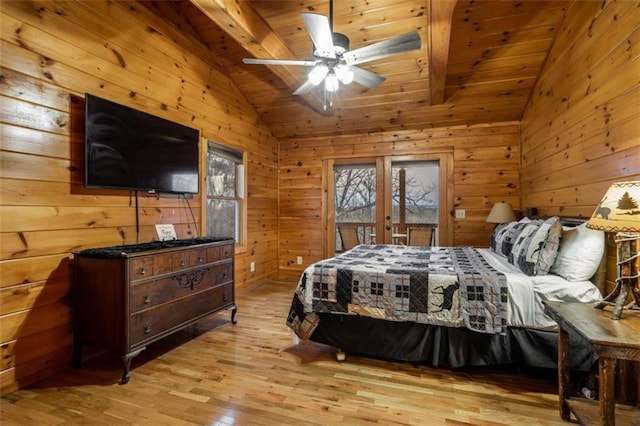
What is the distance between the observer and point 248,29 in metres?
2.68

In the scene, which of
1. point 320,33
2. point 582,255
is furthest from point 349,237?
point 320,33

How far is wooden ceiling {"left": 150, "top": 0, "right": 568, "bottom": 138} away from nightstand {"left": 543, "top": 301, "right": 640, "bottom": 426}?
6.91 feet

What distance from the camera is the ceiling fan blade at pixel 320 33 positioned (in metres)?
1.89

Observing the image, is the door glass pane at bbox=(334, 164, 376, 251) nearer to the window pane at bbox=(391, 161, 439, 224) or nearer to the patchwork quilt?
the window pane at bbox=(391, 161, 439, 224)

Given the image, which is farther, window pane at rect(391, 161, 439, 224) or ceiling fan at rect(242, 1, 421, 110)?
window pane at rect(391, 161, 439, 224)

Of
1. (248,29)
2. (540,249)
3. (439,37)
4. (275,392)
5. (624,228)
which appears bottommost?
(275,392)

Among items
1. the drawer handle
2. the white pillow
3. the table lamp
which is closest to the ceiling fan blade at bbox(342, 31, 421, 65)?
the table lamp

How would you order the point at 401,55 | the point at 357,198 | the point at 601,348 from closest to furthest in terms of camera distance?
the point at 601,348
the point at 401,55
the point at 357,198

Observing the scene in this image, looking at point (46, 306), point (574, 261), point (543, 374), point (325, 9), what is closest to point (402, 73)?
point (325, 9)

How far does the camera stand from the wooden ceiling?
2.86 metres

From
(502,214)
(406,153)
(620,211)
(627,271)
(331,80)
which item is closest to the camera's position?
(620,211)

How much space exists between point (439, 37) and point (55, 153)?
3.09m

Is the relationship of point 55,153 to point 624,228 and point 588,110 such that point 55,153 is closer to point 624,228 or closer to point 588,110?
point 624,228

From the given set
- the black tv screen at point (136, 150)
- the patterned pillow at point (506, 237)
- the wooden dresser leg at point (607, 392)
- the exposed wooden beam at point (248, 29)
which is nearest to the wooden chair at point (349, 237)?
the patterned pillow at point (506, 237)
